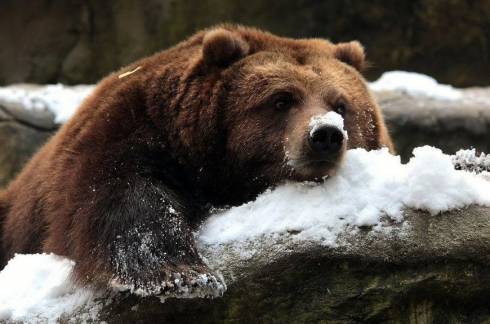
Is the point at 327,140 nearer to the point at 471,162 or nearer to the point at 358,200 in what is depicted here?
the point at 358,200

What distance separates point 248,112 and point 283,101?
0.25 meters

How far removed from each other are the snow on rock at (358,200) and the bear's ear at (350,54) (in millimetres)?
1585

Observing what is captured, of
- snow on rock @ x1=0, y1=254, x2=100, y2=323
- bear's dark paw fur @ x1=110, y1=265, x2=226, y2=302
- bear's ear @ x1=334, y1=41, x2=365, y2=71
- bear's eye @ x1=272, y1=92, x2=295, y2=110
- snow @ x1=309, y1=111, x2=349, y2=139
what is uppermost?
snow @ x1=309, y1=111, x2=349, y2=139

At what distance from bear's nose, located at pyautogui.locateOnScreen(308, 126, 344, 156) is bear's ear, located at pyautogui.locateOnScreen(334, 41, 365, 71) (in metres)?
1.55

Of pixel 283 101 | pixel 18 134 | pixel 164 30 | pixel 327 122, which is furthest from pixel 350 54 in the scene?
pixel 164 30

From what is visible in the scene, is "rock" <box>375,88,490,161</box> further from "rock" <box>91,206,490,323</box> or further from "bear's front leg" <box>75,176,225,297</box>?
"rock" <box>91,206,490,323</box>

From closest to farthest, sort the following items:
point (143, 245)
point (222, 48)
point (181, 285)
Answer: point (181, 285) < point (143, 245) < point (222, 48)

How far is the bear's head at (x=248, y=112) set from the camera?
491cm

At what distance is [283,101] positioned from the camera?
16.5 feet

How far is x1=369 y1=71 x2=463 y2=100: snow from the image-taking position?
1080cm

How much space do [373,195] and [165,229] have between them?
120 cm

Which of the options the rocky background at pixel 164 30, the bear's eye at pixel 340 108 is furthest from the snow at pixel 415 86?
the bear's eye at pixel 340 108

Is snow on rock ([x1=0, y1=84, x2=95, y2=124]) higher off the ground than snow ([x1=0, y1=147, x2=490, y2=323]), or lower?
lower

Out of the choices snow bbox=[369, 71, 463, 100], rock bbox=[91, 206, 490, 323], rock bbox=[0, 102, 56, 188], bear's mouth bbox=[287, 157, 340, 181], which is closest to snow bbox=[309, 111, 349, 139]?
bear's mouth bbox=[287, 157, 340, 181]
